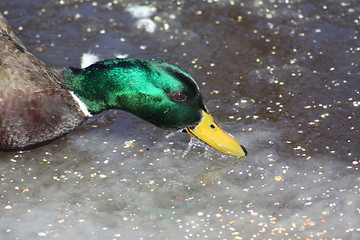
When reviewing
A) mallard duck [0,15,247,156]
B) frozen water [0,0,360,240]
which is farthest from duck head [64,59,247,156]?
frozen water [0,0,360,240]

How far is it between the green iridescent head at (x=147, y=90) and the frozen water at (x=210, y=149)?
0.30 m

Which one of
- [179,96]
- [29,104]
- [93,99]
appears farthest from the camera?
[93,99]

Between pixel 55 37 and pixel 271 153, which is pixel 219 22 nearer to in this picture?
pixel 55 37

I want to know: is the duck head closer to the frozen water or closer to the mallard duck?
the mallard duck

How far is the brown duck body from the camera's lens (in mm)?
4238

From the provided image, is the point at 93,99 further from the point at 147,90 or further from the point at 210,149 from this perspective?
the point at 210,149

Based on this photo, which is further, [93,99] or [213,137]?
[93,99]

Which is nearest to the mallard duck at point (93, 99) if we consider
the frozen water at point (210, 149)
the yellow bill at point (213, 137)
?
the yellow bill at point (213, 137)

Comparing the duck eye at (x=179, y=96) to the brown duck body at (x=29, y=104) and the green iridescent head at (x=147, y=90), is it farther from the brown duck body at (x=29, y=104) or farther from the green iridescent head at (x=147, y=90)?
the brown duck body at (x=29, y=104)

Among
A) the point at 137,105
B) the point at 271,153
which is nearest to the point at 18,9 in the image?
the point at 137,105

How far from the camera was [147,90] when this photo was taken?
418cm

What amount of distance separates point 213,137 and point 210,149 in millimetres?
285

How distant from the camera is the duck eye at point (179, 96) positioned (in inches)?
162

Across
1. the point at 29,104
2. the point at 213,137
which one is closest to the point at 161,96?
the point at 213,137
